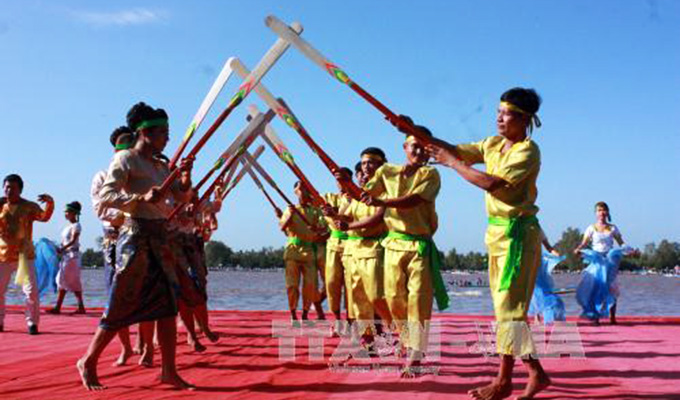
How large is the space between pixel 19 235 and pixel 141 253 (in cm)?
476

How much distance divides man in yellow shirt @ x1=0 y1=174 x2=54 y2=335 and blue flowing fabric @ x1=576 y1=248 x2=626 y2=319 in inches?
311

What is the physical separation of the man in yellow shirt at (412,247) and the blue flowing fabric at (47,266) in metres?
8.75

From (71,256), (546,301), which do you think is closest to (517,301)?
(546,301)

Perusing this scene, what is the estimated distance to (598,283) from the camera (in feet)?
36.1

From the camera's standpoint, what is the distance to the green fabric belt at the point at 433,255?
564 centimetres

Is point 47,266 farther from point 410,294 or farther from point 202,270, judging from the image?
point 410,294

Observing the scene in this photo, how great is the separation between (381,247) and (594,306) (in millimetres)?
5833

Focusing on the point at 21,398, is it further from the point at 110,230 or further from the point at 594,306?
the point at 594,306

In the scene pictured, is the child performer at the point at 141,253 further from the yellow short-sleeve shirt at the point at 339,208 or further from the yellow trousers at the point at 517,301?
the yellow short-sleeve shirt at the point at 339,208

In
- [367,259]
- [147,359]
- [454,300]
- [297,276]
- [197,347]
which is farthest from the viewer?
[454,300]

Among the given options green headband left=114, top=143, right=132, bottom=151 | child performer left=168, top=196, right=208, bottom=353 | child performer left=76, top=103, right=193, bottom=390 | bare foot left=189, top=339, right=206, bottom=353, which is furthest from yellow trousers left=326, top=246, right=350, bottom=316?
child performer left=76, top=103, right=193, bottom=390

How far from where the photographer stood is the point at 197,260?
780 centimetres

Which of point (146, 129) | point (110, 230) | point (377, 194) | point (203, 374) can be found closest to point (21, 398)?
point (203, 374)

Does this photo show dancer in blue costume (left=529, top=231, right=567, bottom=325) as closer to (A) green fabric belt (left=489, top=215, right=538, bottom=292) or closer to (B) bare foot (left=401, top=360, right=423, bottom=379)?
(B) bare foot (left=401, top=360, right=423, bottom=379)
